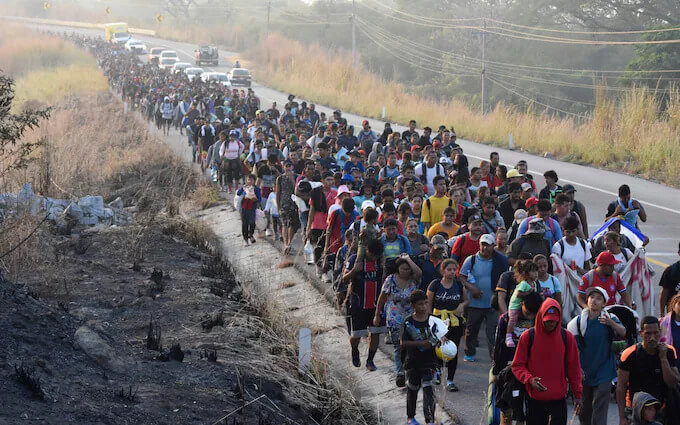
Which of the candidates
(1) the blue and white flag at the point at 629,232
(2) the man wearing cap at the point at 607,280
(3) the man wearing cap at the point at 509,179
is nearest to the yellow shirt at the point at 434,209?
(3) the man wearing cap at the point at 509,179

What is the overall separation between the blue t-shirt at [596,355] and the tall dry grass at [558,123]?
1646cm

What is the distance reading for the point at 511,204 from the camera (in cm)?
1227

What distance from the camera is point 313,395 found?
8969 mm

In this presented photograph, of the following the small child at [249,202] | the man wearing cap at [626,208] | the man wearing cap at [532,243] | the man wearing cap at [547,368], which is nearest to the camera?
the man wearing cap at [547,368]

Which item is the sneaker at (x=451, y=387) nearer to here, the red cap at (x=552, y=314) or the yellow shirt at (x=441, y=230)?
the yellow shirt at (x=441, y=230)

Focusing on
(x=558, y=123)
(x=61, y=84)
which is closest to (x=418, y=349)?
(x=558, y=123)

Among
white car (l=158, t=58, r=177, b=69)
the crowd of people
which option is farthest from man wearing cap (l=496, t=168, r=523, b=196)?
white car (l=158, t=58, r=177, b=69)

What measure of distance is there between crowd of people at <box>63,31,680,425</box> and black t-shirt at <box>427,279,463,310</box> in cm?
1

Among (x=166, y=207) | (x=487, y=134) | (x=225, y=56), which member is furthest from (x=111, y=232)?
(x=225, y=56)

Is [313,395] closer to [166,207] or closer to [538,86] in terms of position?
[166,207]

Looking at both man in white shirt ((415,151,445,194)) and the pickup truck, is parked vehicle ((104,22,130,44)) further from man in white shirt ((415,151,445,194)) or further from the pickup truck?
man in white shirt ((415,151,445,194))

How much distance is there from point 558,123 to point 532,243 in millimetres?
23288

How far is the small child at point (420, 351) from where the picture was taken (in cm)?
805

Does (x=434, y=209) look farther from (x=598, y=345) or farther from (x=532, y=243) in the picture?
(x=598, y=345)
